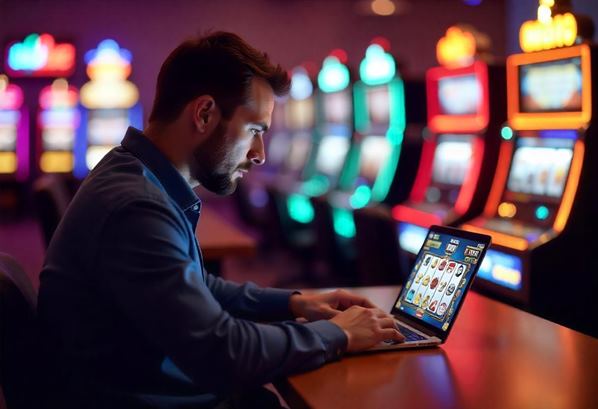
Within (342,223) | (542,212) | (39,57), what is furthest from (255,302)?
(39,57)

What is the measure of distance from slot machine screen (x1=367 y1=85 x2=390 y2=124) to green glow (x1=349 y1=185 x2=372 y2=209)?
480 millimetres

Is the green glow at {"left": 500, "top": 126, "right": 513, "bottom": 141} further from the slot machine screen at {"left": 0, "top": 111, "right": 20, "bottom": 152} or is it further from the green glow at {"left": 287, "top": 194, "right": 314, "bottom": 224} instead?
the slot machine screen at {"left": 0, "top": 111, "right": 20, "bottom": 152}

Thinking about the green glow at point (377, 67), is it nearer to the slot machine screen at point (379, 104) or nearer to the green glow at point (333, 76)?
the slot machine screen at point (379, 104)

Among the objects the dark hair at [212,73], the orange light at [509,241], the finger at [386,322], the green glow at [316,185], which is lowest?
the green glow at [316,185]

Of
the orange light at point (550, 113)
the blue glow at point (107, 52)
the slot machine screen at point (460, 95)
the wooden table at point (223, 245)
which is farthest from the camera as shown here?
the blue glow at point (107, 52)

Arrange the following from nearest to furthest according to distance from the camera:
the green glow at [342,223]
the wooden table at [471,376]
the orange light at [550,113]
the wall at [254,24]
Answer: the wooden table at [471,376] → the orange light at [550,113] → the green glow at [342,223] → the wall at [254,24]

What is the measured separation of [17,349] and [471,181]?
119 inches

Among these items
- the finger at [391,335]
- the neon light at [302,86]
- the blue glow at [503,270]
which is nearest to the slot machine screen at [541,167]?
the blue glow at [503,270]

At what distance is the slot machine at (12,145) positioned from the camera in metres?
9.14

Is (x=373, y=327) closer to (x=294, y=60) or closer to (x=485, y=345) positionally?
(x=485, y=345)

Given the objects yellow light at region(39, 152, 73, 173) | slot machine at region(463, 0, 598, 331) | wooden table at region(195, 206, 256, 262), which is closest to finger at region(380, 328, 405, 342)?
slot machine at region(463, 0, 598, 331)

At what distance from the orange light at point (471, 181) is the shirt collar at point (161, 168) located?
8.43 ft

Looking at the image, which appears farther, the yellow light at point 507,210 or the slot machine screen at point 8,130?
the slot machine screen at point 8,130

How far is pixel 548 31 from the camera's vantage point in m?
3.33
